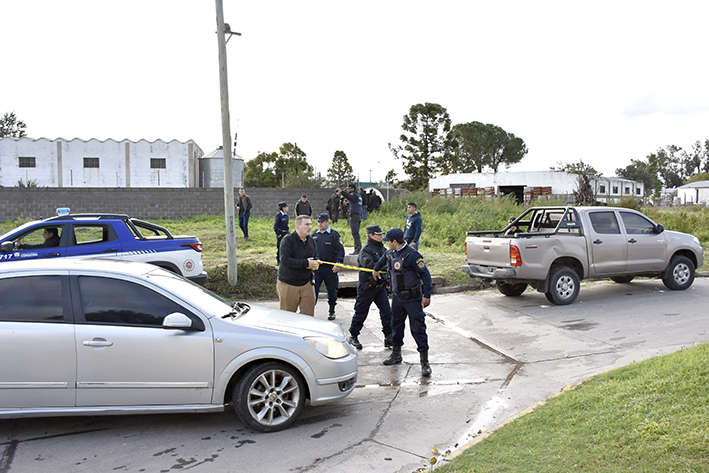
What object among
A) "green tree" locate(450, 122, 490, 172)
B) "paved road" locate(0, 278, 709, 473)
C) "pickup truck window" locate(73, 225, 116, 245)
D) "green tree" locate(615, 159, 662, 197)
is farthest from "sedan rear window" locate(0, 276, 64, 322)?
"green tree" locate(615, 159, 662, 197)

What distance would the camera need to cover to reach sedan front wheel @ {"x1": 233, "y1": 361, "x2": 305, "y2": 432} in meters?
4.53

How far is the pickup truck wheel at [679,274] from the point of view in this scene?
1114cm

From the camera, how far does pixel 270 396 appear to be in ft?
15.1

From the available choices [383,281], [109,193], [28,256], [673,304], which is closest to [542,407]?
[383,281]

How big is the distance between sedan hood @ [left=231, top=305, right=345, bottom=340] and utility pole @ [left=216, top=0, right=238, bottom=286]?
18.6 ft

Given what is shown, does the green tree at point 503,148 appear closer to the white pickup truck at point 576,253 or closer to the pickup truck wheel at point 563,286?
the white pickup truck at point 576,253

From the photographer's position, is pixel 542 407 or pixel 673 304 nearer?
pixel 542 407

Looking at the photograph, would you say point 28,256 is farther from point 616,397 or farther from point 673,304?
point 673,304

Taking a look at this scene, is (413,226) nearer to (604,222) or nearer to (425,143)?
(604,222)

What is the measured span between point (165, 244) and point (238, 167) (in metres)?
30.5

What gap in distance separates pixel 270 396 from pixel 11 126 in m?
92.6

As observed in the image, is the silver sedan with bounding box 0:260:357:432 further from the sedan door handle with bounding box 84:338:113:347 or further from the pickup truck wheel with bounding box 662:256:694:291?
the pickup truck wheel with bounding box 662:256:694:291

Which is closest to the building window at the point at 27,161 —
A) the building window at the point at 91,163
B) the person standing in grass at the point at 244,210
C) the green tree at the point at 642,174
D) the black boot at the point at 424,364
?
the building window at the point at 91,163

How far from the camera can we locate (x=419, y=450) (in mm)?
4250
